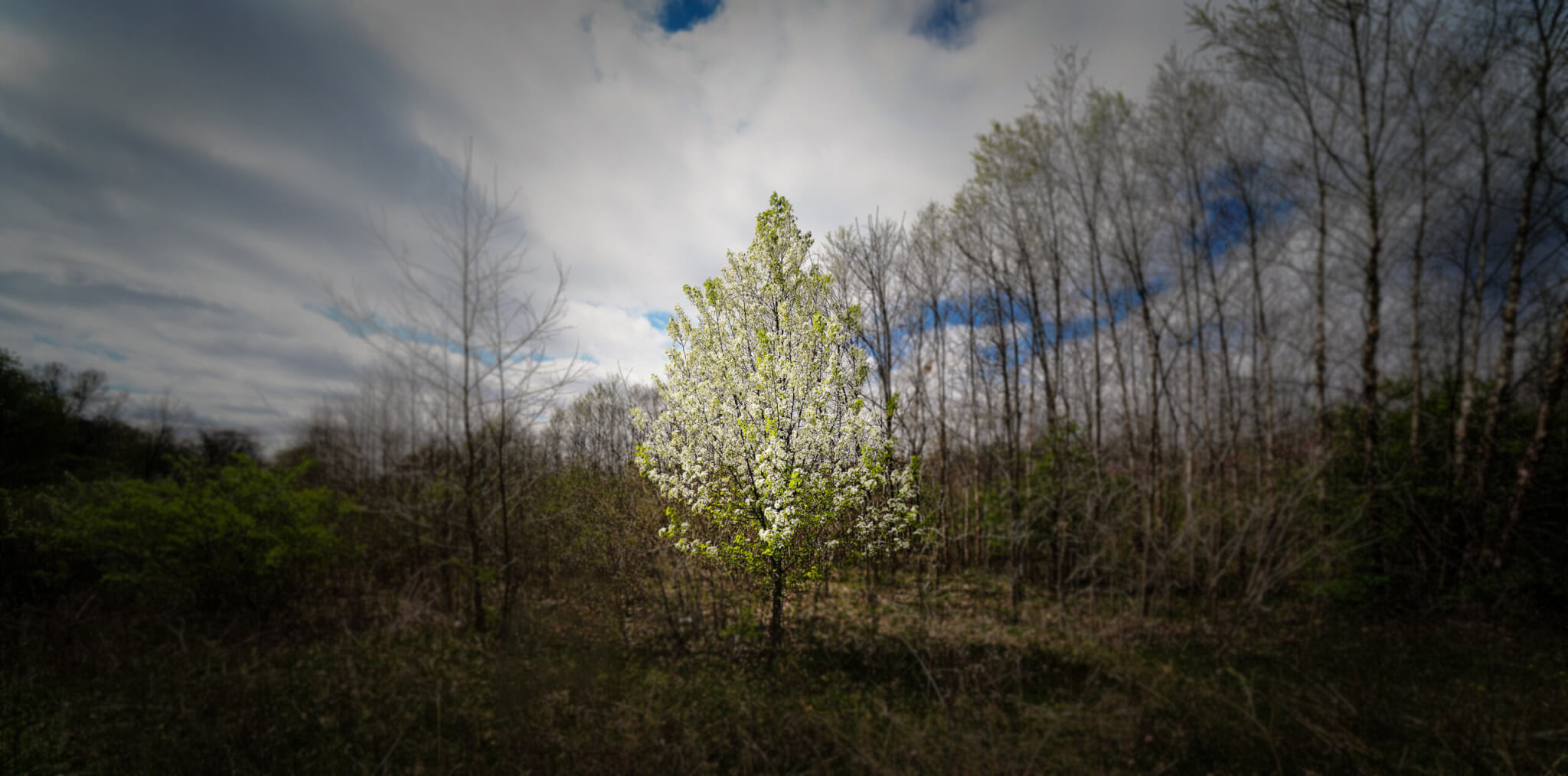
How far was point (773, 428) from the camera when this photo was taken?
482 centimetres

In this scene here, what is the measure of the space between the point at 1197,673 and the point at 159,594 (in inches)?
554

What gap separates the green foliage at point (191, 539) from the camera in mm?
7168

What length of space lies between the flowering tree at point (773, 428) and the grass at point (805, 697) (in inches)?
58.7

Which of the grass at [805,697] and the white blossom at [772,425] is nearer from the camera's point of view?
the grass at [805,697]

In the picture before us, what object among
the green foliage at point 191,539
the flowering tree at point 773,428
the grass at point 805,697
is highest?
the flowering tree at point 773,428

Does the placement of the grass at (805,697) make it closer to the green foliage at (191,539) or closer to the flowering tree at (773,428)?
the green foliage at (191,539)

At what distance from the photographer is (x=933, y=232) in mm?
13016

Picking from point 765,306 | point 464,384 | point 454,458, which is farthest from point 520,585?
point 765,306

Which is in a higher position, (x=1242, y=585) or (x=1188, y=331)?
(x=1188, y=331)

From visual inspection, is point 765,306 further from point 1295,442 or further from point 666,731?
point 1295,442

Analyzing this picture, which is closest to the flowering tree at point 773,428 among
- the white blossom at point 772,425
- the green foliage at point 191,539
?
the white blossom at point 772,425

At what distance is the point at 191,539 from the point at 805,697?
336 inches

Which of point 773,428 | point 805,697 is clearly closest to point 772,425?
point 773,428

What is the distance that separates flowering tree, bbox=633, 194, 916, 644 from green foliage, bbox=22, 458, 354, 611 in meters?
6.47
